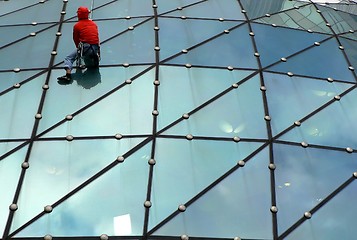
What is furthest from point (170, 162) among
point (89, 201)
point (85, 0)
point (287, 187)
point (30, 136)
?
point (85, 0)

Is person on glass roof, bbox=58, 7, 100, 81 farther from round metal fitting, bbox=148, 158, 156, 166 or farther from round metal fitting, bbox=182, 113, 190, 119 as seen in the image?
round metal fitting, bbox=148, 158, 156, 166

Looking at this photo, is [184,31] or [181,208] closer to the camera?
[181,208]

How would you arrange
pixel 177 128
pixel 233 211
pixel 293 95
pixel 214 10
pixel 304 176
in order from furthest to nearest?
1. pixel 214 10
2. pixel 293 95
3. pixel 177 128
4. pixel 304 176
5. pixel 233 211

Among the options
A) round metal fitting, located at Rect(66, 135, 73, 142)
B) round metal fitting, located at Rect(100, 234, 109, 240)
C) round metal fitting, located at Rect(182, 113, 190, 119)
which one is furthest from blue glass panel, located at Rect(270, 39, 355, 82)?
round metal fitting, located at Rect(100, 234, 109, 240)

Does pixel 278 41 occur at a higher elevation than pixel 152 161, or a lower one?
higher

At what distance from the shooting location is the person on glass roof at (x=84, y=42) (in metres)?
11.1

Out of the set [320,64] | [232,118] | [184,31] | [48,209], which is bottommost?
[48,209]

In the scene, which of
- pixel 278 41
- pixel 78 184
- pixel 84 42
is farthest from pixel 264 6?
pixel 78 184

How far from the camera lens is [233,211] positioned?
29.5 ft

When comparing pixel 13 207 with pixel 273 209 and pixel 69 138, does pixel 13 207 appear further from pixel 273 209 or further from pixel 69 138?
pixel 273 209

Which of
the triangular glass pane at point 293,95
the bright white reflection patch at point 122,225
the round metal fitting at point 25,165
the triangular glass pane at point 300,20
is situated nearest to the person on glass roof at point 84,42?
the round metal fitting at point 25,165

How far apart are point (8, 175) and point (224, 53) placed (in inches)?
248

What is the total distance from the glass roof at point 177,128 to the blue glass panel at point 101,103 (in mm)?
34

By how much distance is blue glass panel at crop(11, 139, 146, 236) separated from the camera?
8.59m
